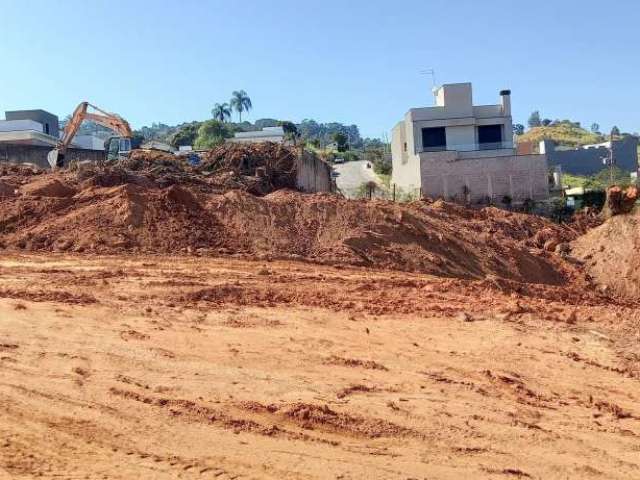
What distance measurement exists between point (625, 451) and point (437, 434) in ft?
5.55

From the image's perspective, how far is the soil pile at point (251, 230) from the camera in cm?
1466

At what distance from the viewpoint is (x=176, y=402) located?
5953 mm

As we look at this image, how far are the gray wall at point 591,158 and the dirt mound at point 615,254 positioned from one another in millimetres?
38331

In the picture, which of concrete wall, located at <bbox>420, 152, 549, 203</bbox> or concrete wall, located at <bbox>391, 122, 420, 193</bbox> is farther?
concrete wall, located at <bbox>391, 122, 420, 193</bbox>

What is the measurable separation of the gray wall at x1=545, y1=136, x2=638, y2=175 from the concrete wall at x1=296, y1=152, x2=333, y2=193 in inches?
1200

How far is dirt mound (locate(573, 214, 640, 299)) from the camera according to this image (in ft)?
54.3

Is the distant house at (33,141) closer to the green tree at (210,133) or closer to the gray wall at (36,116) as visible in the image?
the gray wall at (36,116)

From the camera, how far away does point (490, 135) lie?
41.8 m

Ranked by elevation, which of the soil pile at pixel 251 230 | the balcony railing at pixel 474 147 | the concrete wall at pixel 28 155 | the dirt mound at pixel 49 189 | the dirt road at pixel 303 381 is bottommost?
the dirt road at pixel 303 381

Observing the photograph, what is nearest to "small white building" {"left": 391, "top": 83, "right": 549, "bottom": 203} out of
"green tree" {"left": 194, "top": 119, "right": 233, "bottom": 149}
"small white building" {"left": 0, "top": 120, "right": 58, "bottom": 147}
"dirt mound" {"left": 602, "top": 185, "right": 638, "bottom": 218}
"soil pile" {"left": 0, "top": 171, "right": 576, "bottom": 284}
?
"dirt mound" {"left": 602, "top": 185, "right": 638, "bottom": 218}

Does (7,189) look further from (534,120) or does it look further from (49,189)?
(534,120)

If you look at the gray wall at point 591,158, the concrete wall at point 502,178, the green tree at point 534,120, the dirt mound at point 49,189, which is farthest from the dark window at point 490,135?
the green tree at point 534,120

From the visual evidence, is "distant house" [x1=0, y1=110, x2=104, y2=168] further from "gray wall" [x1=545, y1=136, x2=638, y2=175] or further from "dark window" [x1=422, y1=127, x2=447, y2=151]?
"gray wall" [x1=545, y1=136, x2=638, y2=175]

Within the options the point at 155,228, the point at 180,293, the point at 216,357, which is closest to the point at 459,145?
the point at 155,228
